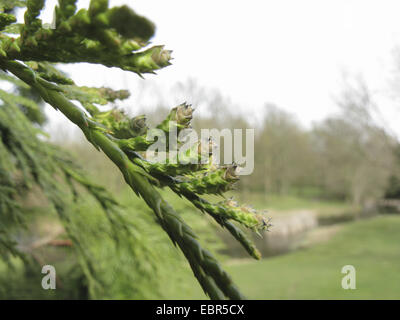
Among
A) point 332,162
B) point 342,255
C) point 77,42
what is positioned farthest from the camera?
point 332,162

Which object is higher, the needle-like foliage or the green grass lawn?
the needle-like foliage

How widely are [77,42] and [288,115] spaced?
52567mm

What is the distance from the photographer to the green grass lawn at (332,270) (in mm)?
11953

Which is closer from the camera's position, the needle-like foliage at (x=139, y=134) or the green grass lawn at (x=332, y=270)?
the needle-like foliage at (x=139, y=134)

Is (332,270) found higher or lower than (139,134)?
lower

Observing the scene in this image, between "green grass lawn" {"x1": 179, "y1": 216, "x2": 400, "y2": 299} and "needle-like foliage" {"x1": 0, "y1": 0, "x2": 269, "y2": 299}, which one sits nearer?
"needle-like foliage" {"x1": 0, "y1": 0, "x2": 269, "y2": 299}

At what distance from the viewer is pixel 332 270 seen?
15.6 meters

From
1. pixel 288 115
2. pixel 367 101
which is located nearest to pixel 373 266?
pixel 367 101

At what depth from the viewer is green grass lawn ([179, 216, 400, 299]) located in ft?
39.2

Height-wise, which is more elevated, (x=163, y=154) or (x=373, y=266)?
(x=163, y=154)

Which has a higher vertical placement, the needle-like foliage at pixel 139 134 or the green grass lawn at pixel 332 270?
the needle-like foliage at pixel 139 134

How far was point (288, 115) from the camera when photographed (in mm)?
50969
